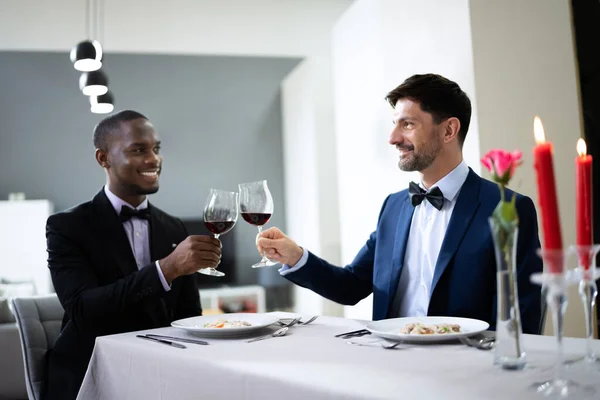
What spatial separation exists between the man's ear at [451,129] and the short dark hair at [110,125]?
3.89 ft

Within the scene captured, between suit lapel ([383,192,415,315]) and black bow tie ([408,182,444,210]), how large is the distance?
0.22 ft

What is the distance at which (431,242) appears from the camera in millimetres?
1943

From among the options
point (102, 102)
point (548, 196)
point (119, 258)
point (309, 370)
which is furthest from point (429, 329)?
point (102, 102)

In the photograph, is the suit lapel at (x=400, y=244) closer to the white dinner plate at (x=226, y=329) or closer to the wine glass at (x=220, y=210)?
the white dinner plate at (x=226, y=329)

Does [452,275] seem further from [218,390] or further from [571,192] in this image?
[571,192]

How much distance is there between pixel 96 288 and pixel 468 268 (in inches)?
46.6

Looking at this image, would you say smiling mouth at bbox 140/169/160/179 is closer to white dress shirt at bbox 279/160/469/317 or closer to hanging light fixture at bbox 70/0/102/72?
white dress shirt at bbox 279/160/469/317

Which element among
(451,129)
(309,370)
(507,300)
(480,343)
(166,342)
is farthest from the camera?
(451,129)

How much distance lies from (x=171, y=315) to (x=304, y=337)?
99 centimetres

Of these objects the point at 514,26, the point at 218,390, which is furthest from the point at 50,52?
the point at 218,390

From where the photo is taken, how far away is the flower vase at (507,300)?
860 mm

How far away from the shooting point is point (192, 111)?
28.1 feet

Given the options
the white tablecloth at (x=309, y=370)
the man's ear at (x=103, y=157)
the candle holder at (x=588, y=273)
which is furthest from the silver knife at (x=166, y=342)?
the man's ear at (x=103, y=157)

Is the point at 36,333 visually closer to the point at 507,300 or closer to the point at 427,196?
the point at 427,196
